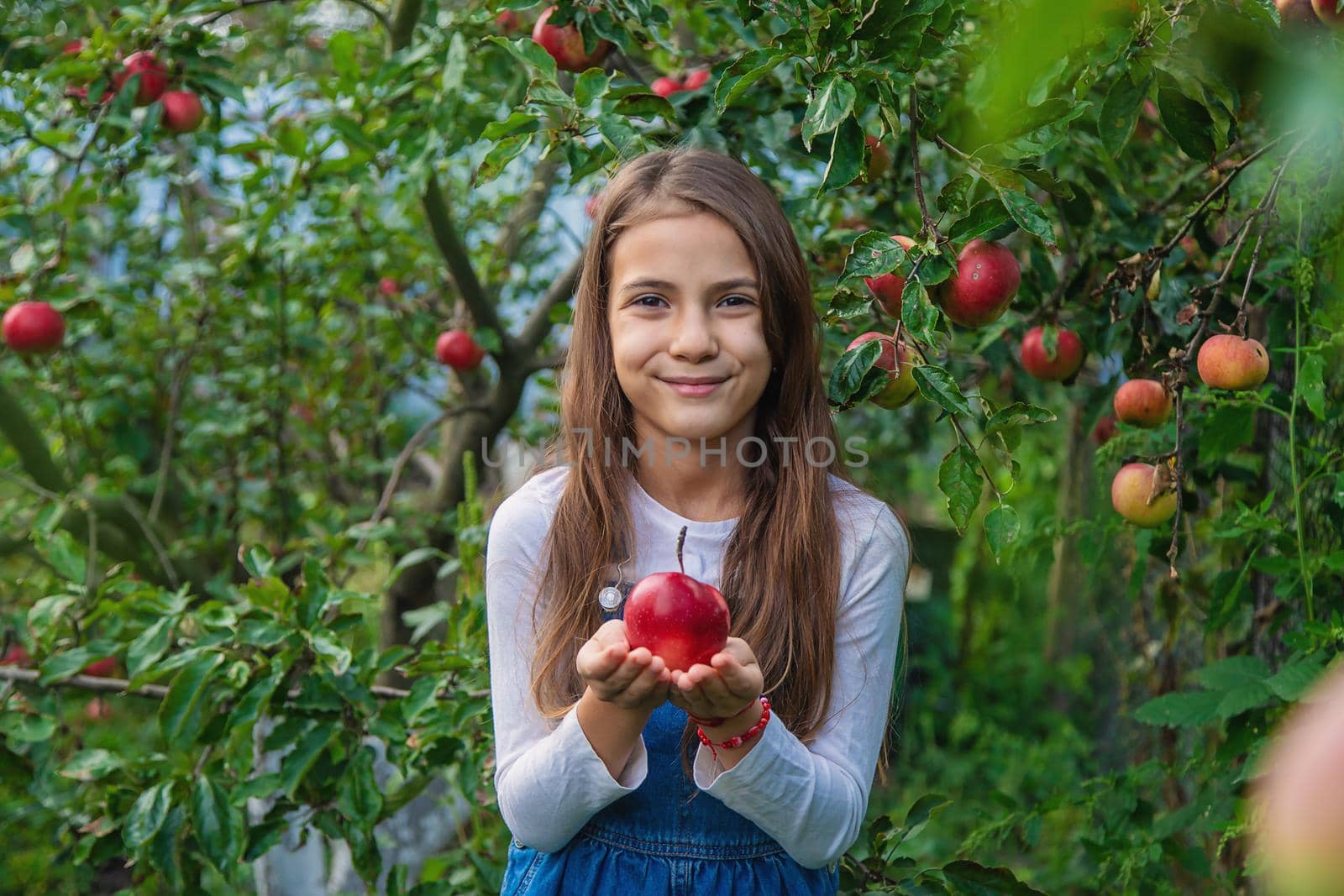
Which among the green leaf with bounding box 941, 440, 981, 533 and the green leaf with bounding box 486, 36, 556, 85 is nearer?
the green leaf with bounding box 941, 440, 981, 533

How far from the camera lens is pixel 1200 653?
233 centimetres

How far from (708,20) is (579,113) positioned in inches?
31.6

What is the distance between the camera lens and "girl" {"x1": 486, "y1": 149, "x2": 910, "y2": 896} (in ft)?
3.64

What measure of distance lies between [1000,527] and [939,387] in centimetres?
17

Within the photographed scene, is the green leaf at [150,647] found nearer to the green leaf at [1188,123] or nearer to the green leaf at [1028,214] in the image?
the green leaf at [1028,214]

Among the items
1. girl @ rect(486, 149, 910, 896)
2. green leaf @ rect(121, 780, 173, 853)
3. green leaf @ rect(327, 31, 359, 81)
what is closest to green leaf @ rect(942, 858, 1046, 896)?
girl @ rect(486, 149, 910, 896)

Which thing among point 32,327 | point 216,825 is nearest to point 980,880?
point 216,825

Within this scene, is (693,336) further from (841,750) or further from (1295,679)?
(1295,679)

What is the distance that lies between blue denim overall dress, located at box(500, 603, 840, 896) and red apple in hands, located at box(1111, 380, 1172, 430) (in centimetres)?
66

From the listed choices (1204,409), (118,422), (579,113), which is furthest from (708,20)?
(118,422)

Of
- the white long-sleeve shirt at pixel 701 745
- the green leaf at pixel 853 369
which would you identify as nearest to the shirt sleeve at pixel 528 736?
the white long-sleeve shirt at pixel 701 745

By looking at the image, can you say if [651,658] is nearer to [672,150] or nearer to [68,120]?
[672,150]

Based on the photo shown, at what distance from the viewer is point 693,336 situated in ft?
3.77

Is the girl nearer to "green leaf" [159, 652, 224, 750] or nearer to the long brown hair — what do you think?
the long brown hair
